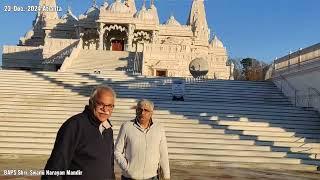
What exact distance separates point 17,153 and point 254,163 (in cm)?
692

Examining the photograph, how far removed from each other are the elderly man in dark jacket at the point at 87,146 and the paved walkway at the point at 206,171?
7.14 m

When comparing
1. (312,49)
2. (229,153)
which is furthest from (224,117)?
(312,49)

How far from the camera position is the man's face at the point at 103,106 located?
3.74 metres

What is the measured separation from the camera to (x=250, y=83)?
82.4 ft

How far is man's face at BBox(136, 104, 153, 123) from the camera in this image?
5.12 metres

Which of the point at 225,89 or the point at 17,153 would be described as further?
the point at 225,89

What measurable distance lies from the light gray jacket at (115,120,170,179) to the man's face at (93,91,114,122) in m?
1.45

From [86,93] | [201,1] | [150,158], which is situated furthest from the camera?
[201,1]

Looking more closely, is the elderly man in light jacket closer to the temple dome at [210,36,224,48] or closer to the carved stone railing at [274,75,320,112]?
the carved stone railing at [274,75,320,112]

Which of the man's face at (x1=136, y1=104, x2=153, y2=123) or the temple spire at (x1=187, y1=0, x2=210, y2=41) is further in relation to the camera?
the temple spire at (x1=187, y1=0, x2=210, y2=41)

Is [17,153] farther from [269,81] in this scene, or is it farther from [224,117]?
[269,81]

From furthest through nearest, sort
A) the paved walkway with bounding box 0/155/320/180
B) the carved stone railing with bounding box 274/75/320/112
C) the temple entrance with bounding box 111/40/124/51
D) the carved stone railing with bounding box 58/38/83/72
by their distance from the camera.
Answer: the temple entrance with bounding box 111/40/124/51 → the carved stone railing with bounding box 58/38/83/72 → the carved stone railing with bounding box 274/75/320/112 → the paved walkway with bounding box 0/155/320/180

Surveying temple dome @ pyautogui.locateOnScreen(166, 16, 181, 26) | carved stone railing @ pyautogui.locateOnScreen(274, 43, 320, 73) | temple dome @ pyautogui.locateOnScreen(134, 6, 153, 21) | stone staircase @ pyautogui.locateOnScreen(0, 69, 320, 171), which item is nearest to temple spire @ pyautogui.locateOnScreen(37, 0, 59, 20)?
temple dome @ pyautogui.locateOnScreen(134, 6, 153, 21)

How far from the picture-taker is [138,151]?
5168mm
